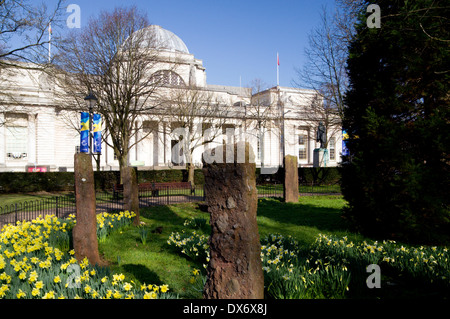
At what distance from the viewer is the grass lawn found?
17.7 ft

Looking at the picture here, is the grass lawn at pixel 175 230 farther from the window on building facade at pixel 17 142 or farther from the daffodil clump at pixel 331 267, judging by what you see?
Answer: the window on building facade at pixel 17 142

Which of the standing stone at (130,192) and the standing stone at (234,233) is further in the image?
the standing stone at (130,192)

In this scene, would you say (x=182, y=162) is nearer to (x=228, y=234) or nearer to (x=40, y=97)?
(x=40, y=97)

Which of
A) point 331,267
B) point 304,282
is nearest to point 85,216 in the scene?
point 304,282

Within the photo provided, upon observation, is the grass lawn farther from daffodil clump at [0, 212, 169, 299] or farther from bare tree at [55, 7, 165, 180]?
bare tree at [55, 7, 165, 180]

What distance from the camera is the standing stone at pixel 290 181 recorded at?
14133mm

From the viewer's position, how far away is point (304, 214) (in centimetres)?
1100

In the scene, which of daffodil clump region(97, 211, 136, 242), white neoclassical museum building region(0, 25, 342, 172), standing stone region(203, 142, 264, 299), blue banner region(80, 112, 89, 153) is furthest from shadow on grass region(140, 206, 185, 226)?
white neoclassical museum building region(0, 25, 342, 172)

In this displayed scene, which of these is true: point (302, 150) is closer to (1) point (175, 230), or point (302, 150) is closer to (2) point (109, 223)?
(1) point (175, 230)

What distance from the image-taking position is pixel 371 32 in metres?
7.82

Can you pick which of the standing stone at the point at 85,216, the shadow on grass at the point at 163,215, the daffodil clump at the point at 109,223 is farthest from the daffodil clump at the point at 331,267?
the shadow on grass at the point at 163,215

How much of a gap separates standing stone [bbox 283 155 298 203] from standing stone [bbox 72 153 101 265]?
9578 millimetres

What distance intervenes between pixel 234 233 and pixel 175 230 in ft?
19.1
